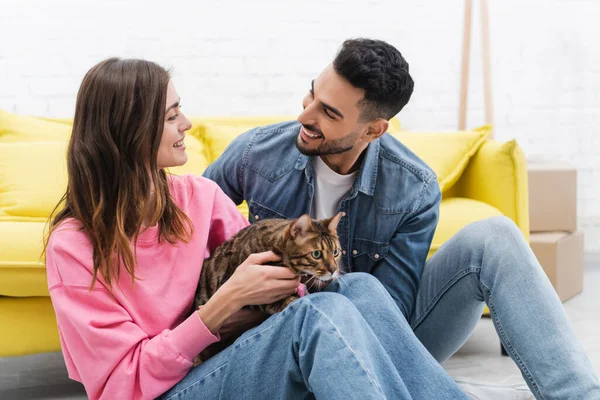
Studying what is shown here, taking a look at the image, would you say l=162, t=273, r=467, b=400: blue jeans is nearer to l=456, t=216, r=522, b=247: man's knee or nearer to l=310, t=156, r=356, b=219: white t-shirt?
l=456, t=216, r=522, b=247: man's knee

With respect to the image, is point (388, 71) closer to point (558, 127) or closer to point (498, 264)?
point (498, 264)

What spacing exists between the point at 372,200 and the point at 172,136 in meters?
0.57

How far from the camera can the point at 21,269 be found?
1.99 metres

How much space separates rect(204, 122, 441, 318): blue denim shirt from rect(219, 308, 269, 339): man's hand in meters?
0.39

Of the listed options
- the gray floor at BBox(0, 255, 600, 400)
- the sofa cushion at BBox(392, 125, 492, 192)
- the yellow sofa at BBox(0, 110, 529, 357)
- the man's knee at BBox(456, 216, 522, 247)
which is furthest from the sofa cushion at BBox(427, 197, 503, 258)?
the man's knee at BBox(456, 216, 522, 247)

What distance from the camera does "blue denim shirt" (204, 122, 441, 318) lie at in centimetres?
178

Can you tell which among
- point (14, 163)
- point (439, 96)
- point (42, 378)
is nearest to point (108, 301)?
point (42, 378)

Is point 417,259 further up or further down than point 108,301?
further down

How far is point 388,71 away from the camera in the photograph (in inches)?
67.0

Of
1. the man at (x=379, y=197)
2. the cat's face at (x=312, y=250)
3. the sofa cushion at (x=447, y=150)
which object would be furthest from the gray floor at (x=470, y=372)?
the cat's face at (x=312, y=250)

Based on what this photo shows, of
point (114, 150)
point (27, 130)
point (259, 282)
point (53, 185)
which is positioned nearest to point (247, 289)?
point (259, 282)

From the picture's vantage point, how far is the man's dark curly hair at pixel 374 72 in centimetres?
169

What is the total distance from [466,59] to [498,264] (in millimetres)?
1915

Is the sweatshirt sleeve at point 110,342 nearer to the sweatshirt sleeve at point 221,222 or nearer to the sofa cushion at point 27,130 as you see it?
the sweatshirt sleeve at point 221,222
